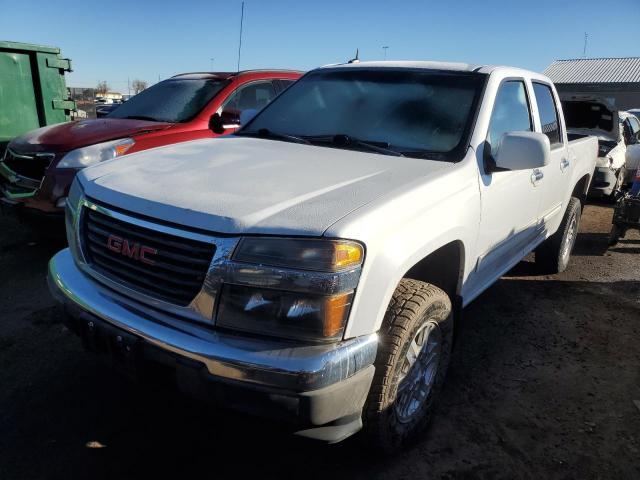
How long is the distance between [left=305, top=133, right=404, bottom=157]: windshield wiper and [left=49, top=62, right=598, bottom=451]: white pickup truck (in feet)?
0.05

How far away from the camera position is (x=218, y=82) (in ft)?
18.0

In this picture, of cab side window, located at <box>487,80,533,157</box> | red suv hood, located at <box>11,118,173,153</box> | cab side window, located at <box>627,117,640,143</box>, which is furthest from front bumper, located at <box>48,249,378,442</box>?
cab side window, located at <box>627,117,640,143</box>

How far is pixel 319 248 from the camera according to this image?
1724 millimetres

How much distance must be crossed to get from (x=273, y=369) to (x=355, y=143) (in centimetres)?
155

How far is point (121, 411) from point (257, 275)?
1404 millimetres

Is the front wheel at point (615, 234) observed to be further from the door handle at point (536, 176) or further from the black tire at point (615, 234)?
the door handle at point (536, 176)

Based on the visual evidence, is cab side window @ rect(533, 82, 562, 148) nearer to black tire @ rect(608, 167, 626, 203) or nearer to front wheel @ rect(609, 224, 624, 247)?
front wheel @ rect(609, 224, 624, 247)

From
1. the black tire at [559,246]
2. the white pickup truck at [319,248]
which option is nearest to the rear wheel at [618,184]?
the black tire at [559,246]

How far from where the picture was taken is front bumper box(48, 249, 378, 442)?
166 cm

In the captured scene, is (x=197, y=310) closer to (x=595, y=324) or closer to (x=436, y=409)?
(x=436, y=409)

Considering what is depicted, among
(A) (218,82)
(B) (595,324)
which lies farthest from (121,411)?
(A) (218,82)

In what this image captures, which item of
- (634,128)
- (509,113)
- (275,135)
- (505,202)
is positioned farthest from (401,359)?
(634,128)

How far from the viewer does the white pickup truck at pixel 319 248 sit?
173cm

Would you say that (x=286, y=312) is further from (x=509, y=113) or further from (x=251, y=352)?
(x=509, y=113)
